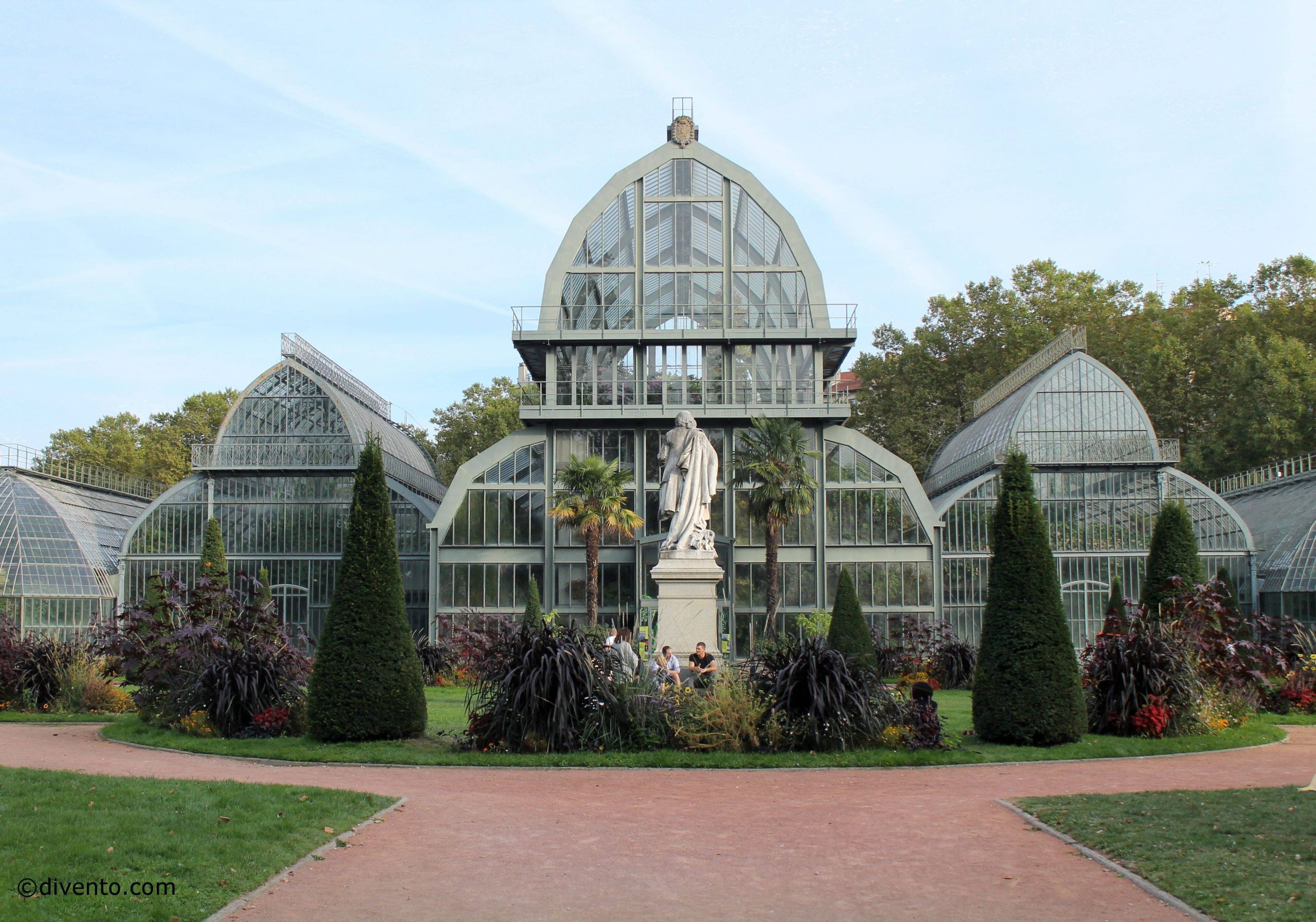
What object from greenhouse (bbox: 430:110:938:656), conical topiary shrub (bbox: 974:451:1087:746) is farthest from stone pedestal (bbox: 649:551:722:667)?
greenhouse (bbox: 430:110:938:656)

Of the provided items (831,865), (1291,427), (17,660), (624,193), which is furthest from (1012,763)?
(1291,427)

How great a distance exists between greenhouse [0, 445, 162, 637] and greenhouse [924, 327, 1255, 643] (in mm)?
30802

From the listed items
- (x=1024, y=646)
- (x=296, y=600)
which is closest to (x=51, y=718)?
(x=1024, y=646)

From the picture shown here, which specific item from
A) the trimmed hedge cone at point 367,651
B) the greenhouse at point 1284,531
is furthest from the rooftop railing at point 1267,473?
the trimmed hedge cone at point 367,651

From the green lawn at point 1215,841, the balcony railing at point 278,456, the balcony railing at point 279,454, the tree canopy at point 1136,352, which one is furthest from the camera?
the tree canopy at point 1136,352

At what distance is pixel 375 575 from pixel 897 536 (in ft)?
81.9

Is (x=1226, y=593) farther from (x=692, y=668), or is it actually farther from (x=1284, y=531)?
(x=1284, y=531)

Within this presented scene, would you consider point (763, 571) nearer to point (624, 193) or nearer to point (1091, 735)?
point (624, 193)

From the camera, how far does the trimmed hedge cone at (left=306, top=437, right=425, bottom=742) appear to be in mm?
17500

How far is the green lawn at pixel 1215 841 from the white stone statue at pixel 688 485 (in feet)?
34.2

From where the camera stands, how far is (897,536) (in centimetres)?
3969

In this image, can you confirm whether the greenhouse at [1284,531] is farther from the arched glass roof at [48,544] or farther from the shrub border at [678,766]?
the arched glass roof at [48,544]

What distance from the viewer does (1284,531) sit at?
43000 millimetres

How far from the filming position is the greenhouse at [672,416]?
129 feet
